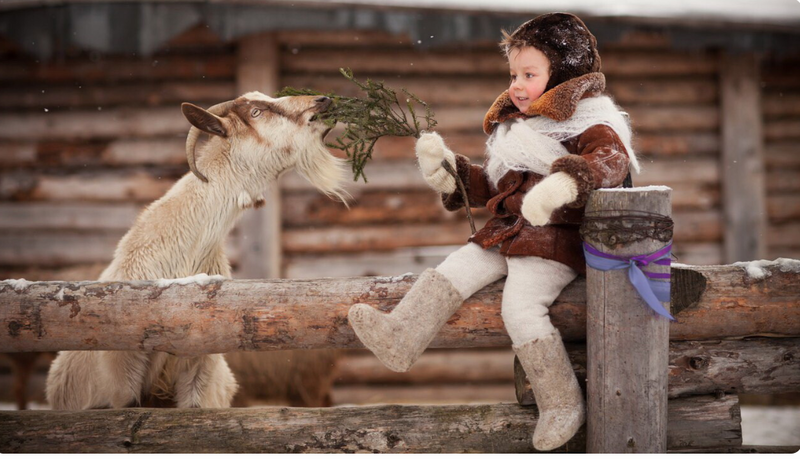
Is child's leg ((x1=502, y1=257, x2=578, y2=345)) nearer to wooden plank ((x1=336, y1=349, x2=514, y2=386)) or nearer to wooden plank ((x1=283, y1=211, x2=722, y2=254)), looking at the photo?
wooden plank ((x1=283, y1=211, x2=722, y2=254))

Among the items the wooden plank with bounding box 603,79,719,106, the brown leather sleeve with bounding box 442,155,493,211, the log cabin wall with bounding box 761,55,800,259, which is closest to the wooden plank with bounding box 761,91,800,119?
the log cabin wall with bounding box 761,55,800,259

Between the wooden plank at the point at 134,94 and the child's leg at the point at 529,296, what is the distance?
3.99 m

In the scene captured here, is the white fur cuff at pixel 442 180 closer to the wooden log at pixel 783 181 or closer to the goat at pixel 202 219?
the goat at pixel 202 219

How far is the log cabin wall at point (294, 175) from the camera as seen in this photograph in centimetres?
540

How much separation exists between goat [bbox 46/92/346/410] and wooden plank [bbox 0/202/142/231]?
293 cm

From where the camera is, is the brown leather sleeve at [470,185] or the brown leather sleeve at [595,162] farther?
the brown leather sleeve at [470,185]

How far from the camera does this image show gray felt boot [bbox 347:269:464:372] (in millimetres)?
2080

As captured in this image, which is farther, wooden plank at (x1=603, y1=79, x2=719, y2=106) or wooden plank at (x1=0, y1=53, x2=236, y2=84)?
wooden plank at (x1=603, y1=79, x2=719, y2=106)

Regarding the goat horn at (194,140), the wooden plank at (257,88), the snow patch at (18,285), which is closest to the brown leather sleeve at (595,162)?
the goat horn at (194,140)

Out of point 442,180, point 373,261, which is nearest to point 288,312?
point 442,180

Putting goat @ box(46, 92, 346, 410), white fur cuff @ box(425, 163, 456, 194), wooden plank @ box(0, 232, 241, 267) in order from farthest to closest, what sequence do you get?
wooden plank @ box(0, 232, 241, 267), goat @ box(46, 92, 346, 410), white fur cuff @ box(425, 163, 456, 194)

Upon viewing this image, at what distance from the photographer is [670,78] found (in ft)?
18.3

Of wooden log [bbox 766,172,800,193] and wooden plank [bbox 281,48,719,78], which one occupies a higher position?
wooden plank [bbox 281,48,719,78]

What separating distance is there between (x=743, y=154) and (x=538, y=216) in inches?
175
